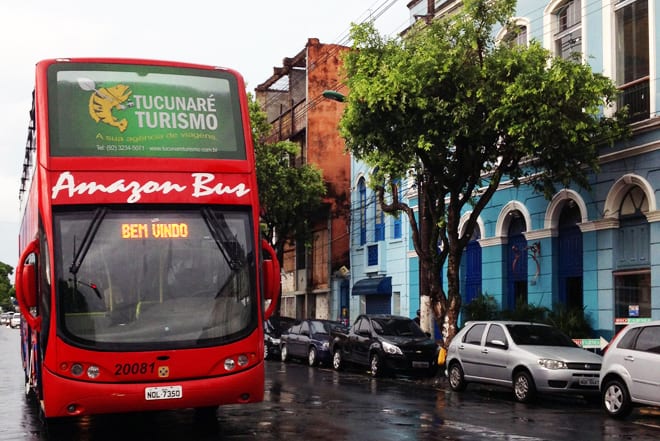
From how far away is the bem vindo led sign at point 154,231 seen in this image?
34.8 feet

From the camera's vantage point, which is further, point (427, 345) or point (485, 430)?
point (427, 345)

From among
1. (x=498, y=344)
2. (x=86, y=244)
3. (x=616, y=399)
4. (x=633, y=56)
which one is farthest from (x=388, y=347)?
(x=86, y=244)

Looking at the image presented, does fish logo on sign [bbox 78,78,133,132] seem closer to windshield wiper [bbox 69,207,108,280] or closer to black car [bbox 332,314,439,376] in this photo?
windshield wiper [bbox 69,207,108,280]

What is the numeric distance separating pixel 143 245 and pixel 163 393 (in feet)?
5.52

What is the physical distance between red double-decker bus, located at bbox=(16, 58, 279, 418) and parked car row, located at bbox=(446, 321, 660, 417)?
5966 millimetres

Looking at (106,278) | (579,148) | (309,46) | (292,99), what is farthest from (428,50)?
(292,99)

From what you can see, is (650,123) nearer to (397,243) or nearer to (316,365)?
(316,365)

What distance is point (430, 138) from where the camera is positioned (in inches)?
814

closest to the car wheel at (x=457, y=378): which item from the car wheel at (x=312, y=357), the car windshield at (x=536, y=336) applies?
the car windshield at (x=536, y=336)

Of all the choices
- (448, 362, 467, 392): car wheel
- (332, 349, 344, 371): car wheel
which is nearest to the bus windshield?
(448, 362, 467, 392): car wheel

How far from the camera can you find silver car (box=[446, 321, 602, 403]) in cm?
1622

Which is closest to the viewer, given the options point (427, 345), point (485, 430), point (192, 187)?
point (192, 187)

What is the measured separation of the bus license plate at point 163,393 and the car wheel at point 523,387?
8.09m

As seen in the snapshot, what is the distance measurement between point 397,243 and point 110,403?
24911 mm
